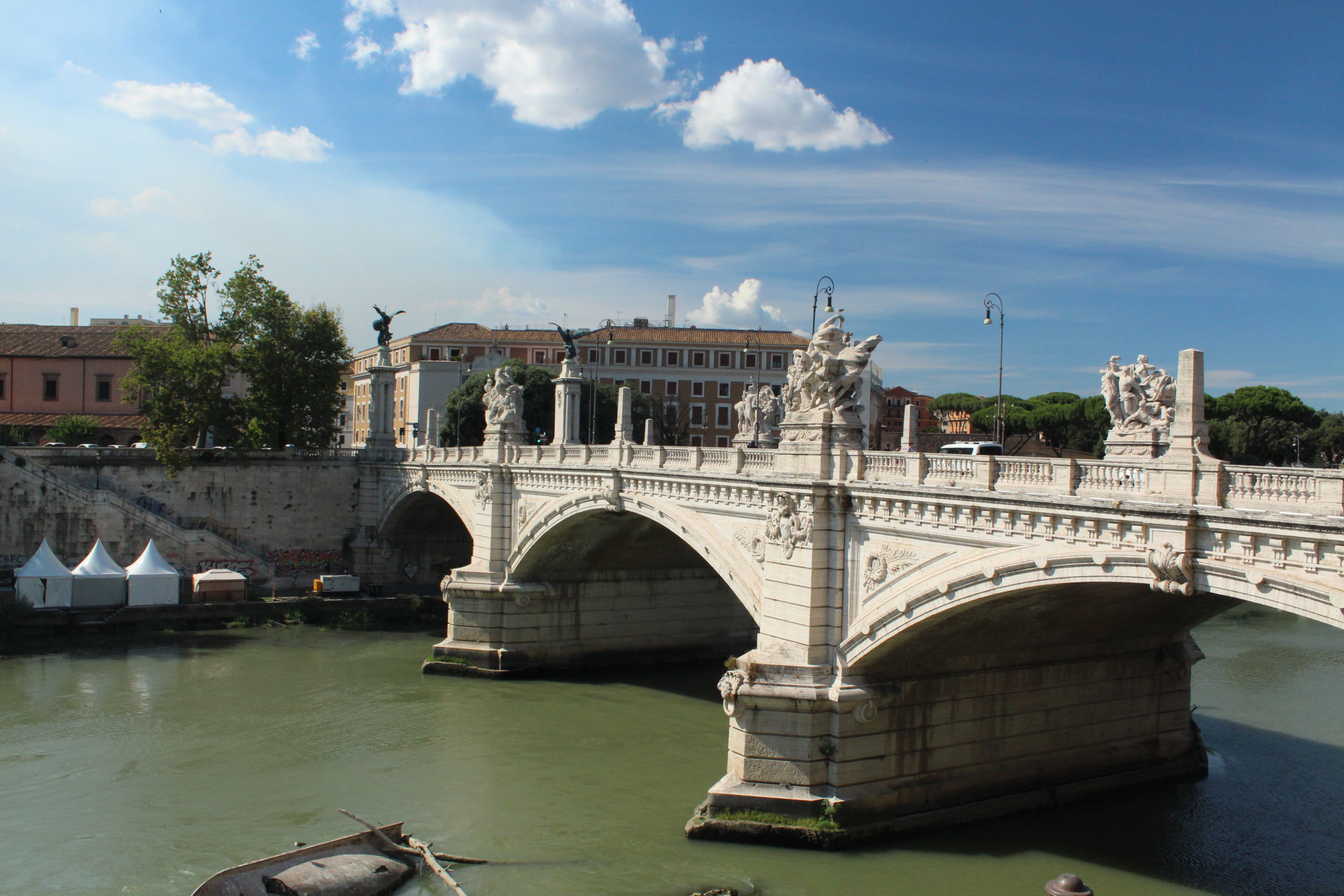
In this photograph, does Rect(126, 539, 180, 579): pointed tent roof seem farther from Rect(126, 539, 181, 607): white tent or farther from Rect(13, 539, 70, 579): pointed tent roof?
Rect(13, 539, 70, 579): pointed tent roof

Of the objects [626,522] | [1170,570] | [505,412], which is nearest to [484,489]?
[505,412]

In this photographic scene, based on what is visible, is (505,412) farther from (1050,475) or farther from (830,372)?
(1050,475)

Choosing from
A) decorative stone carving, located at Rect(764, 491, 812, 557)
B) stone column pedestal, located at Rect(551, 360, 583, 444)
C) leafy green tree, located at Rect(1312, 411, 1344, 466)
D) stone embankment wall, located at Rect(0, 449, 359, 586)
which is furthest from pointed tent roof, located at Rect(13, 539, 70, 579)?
leafy green tree, located at Rect(1312, 411, 1344, 466)

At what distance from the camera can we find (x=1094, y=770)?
18891 mm

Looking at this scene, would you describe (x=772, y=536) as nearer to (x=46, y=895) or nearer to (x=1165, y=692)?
(x=1165, y=692)

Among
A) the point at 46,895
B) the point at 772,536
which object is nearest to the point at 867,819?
the point at 772,536

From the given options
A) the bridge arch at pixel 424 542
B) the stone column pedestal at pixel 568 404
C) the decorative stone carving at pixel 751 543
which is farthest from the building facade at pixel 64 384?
the decorative stone carving at pixel 751 543

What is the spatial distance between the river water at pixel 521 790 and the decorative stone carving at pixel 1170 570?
603 centimetres

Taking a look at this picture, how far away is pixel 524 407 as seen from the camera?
5159cm

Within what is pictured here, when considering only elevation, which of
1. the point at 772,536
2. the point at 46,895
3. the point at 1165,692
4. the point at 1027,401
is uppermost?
the point at 1027,401

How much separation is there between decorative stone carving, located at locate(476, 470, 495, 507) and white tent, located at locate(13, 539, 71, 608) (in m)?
12.5

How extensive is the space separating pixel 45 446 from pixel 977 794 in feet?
114

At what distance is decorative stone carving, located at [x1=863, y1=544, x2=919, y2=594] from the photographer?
15.3 m

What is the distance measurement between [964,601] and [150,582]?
2742 cm
